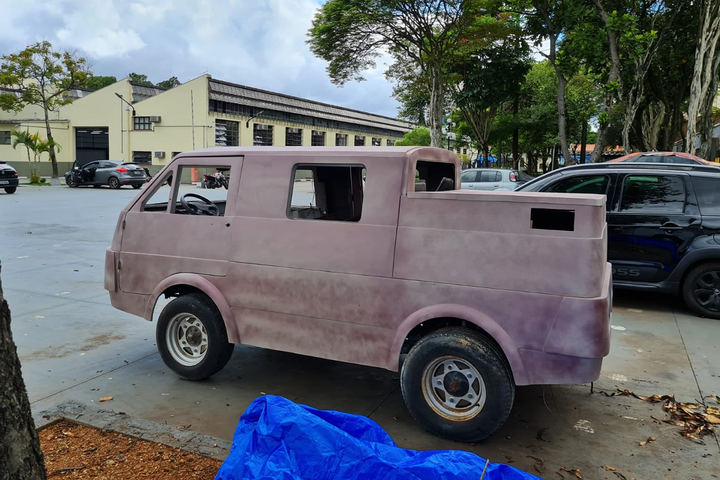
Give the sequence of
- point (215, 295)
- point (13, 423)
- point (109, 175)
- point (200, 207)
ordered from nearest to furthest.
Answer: point (13, 423) < point (215, 295) < point (200, 207) < point (109, 175)

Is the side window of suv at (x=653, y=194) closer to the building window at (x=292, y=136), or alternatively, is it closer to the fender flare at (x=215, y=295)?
the fender flare at (x=215, y=295)

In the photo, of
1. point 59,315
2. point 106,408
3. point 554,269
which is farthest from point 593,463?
point 59,315

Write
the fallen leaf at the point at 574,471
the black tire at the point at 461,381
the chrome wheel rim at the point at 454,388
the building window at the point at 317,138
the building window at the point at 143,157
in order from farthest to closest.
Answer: the building window at the point at 317,138, the building window at the point at 143,157, the chrome wheel rim at the point at 454,388, the black tire at the point at 461,381, the fallen leaf at the point at 574,471

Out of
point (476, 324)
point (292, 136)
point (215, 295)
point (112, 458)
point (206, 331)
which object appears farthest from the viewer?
point (292, 136)

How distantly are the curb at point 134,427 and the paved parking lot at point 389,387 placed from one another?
0.95 feet

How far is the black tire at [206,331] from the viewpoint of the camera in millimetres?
4500

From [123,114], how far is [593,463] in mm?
52353

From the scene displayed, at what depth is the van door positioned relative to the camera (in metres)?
4.45

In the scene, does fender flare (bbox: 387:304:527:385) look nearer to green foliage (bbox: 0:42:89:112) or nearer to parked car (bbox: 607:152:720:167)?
parked car (bbox: 607:152:720:167)

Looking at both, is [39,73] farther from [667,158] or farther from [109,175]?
[667,158]

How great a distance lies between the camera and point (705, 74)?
14766 millimetres

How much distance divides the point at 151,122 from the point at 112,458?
49565 millimetres

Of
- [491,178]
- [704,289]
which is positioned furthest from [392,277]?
[491,178]

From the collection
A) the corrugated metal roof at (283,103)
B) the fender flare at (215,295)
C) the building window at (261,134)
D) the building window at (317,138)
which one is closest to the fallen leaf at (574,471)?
the fender flare at (215,295)
